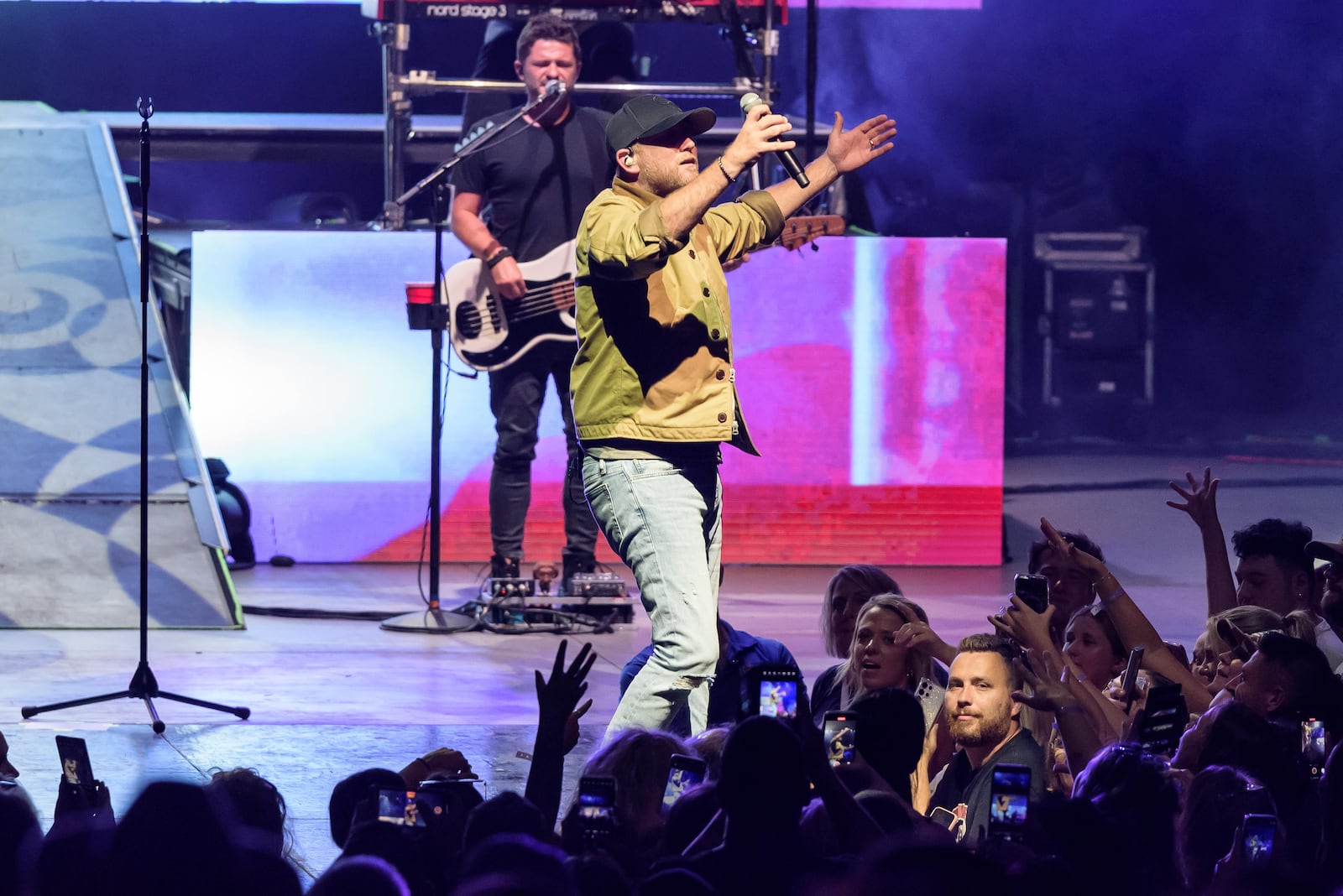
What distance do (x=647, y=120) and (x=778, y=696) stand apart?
1398 millimetres

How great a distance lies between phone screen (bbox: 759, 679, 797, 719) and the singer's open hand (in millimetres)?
1323

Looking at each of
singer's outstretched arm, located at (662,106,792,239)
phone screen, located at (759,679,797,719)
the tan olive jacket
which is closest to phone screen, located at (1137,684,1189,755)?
phone screen, located at (759,679,797,719)

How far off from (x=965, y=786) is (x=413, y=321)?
431 cm

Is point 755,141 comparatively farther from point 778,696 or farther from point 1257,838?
point 1257,838

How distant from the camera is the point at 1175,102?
15.2 meters

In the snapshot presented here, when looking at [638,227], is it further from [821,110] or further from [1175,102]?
[1175,102]

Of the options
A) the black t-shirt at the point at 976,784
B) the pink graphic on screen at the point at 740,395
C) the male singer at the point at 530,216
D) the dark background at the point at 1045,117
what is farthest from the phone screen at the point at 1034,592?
the dark background at the point at 1045,117

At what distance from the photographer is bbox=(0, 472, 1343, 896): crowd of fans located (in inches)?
89.3

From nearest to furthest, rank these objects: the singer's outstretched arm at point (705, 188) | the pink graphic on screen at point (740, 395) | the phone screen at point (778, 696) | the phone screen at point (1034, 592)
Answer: the phone screen at point (778, 696) < the singer's outstretched arm at point (705, 188) < the phone screen at point (1034, 592) < the pink graphic on screen at point (740, 395)

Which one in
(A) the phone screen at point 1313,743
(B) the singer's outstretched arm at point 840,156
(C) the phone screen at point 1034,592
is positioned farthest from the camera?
(B) the singer's outstretched arm at point 840,156

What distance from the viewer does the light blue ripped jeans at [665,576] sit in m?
3.84

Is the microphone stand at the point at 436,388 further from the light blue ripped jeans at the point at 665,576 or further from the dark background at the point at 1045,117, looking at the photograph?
the dark background at the point at 1045,117

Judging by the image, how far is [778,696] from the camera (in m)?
3.30

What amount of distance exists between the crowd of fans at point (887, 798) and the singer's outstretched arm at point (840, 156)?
105 centimetres
